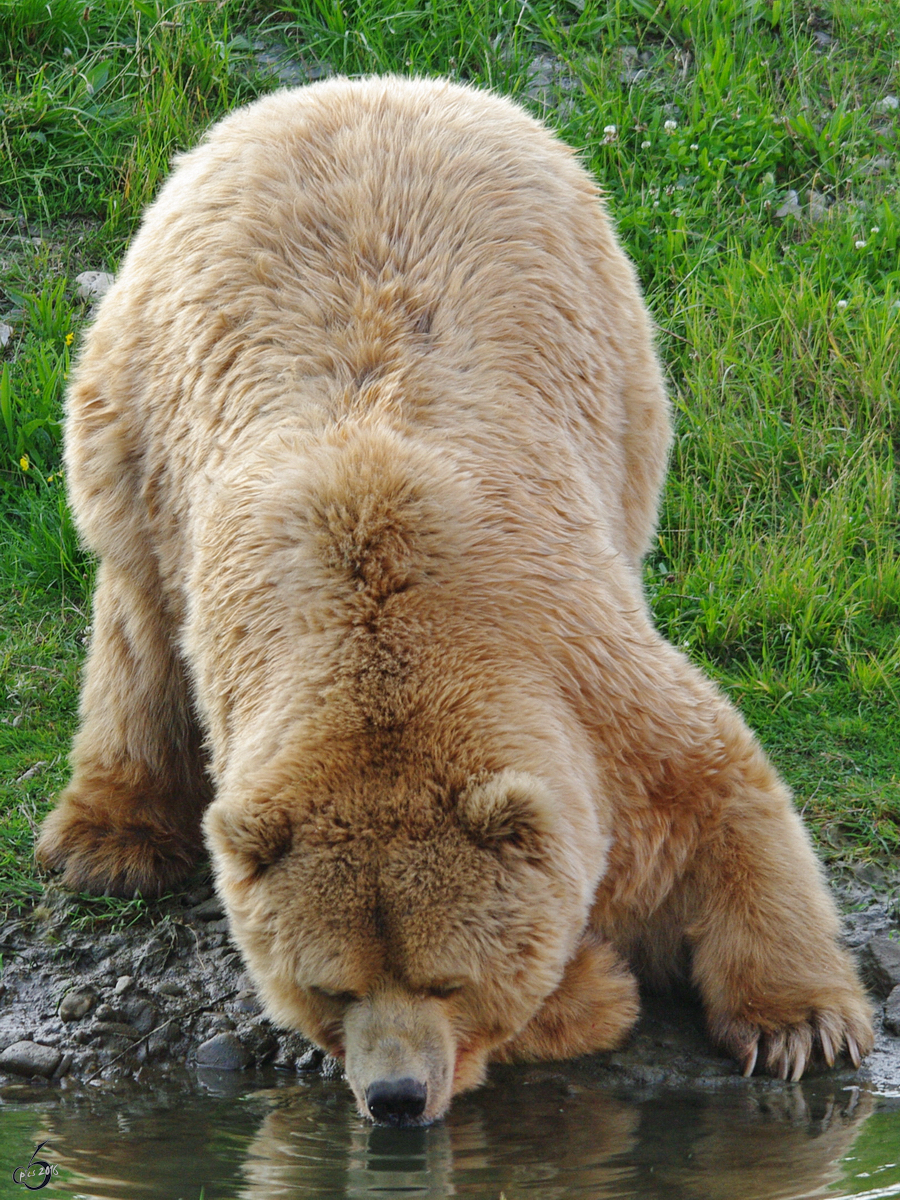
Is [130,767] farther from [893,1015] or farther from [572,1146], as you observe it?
[893,1015]

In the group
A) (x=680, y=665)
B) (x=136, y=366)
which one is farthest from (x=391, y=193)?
(x=680, y=665)

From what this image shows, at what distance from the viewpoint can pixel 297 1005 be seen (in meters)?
3.72

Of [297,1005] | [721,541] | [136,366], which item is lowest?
[721,541]

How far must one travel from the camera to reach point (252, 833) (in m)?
3.52

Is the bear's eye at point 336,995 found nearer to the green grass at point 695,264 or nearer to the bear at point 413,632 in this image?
the bear at point 413,632

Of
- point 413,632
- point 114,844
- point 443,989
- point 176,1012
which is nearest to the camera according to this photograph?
point 443,989

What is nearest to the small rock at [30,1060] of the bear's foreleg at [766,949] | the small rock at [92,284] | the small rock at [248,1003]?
the small rock at [248,1003]

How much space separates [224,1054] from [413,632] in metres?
1.55

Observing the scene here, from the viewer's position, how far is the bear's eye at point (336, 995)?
3.58 metres

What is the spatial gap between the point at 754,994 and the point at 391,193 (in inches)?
100

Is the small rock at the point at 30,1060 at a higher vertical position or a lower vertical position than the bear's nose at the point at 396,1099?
lower

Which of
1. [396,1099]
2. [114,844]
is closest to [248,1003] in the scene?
[114,844]

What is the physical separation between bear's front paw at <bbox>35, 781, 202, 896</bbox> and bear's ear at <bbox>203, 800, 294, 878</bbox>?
1.55m

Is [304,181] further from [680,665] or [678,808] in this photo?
[678,808]
